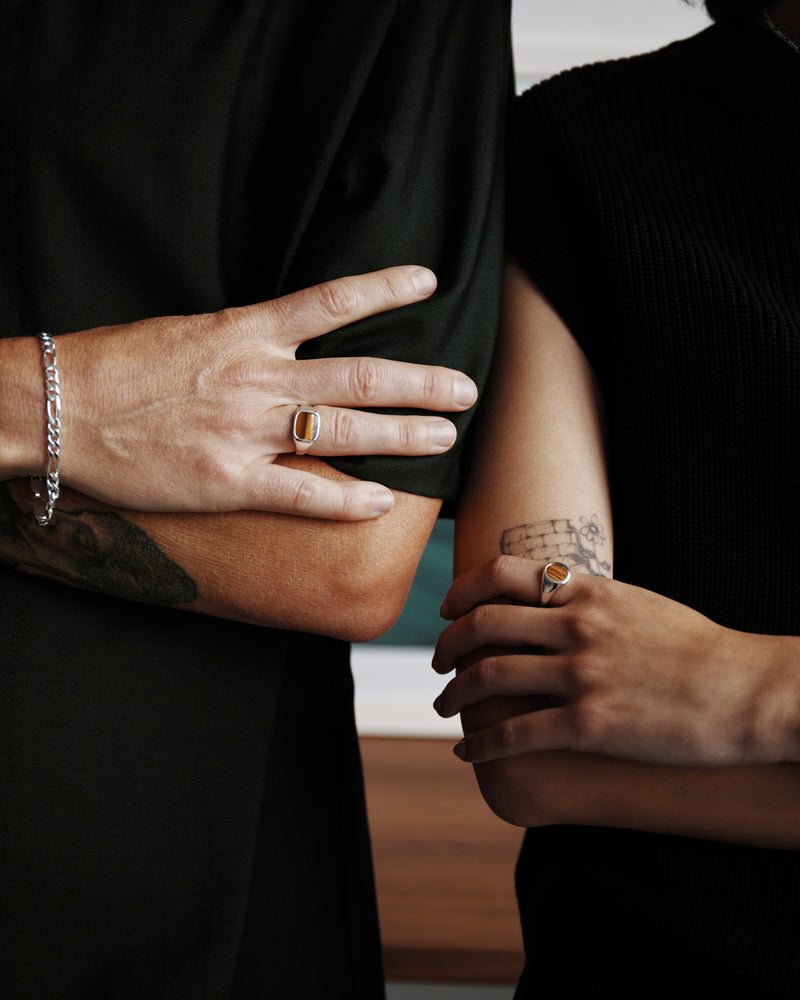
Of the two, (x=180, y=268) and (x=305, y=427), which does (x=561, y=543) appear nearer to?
(x=305, y=427)

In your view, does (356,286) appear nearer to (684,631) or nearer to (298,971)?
(684,631)

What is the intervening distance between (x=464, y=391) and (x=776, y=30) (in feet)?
1.95

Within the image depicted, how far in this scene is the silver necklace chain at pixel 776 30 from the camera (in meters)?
1.00

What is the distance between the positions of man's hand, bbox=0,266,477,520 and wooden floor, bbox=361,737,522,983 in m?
1.19

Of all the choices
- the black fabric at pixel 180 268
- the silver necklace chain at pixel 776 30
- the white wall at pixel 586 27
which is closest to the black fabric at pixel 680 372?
the silver necklace chain at pixel 776 30

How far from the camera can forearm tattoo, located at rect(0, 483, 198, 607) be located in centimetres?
86

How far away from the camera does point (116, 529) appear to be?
2.82ft

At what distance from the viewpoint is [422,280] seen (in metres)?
0.88

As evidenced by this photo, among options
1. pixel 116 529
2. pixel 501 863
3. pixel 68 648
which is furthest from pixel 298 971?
pixel 501 863

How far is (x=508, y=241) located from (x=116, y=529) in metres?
0.56

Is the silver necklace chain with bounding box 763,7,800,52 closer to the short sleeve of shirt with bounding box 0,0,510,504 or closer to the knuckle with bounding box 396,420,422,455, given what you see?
the short sleeve of shirt with bounding box 0,0,510,504

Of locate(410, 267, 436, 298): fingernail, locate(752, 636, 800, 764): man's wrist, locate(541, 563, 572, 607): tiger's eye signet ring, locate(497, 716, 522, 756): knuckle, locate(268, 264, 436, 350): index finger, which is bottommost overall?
locate(497, 716, 522, 756): knuckle

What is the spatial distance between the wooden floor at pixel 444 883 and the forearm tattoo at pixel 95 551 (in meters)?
1.13

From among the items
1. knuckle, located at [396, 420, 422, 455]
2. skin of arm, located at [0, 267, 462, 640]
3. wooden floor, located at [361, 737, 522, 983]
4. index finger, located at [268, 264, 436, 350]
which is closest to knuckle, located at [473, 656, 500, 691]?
skin of arm, located at [0, 267, 462, 640]
